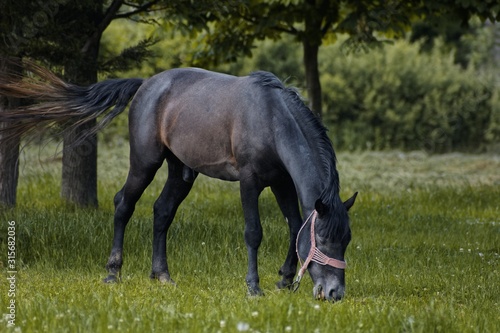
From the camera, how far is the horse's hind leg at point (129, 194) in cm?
730

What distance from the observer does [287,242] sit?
8797mm

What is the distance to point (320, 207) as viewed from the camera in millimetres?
5824

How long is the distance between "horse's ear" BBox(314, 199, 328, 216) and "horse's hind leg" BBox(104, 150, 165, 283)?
1911 mm

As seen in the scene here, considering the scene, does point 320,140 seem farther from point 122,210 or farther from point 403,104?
point 403,104

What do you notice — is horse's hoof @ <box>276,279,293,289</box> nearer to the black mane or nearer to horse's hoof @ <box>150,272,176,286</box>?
horse's hoof @ <box>150,272,176,286</box>

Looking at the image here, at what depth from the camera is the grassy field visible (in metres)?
5.12

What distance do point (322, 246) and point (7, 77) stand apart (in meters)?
3.13

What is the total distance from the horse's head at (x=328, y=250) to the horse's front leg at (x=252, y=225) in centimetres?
59

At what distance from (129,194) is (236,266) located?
1.22 meters

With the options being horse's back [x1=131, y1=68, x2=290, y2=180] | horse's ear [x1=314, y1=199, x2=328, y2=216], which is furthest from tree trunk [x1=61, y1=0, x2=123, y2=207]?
horse's ear [x1=314, y1=199, x2=328, y2=216]

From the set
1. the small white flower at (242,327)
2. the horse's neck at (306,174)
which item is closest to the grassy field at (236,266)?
the small white flower at (242,327)

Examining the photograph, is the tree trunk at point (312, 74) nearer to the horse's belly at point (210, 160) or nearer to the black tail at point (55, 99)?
the black tail at point (55, 99)

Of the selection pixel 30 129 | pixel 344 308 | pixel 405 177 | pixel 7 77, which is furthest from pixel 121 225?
pixel 405 177

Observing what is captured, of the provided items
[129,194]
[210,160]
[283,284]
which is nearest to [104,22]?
[129,194]
